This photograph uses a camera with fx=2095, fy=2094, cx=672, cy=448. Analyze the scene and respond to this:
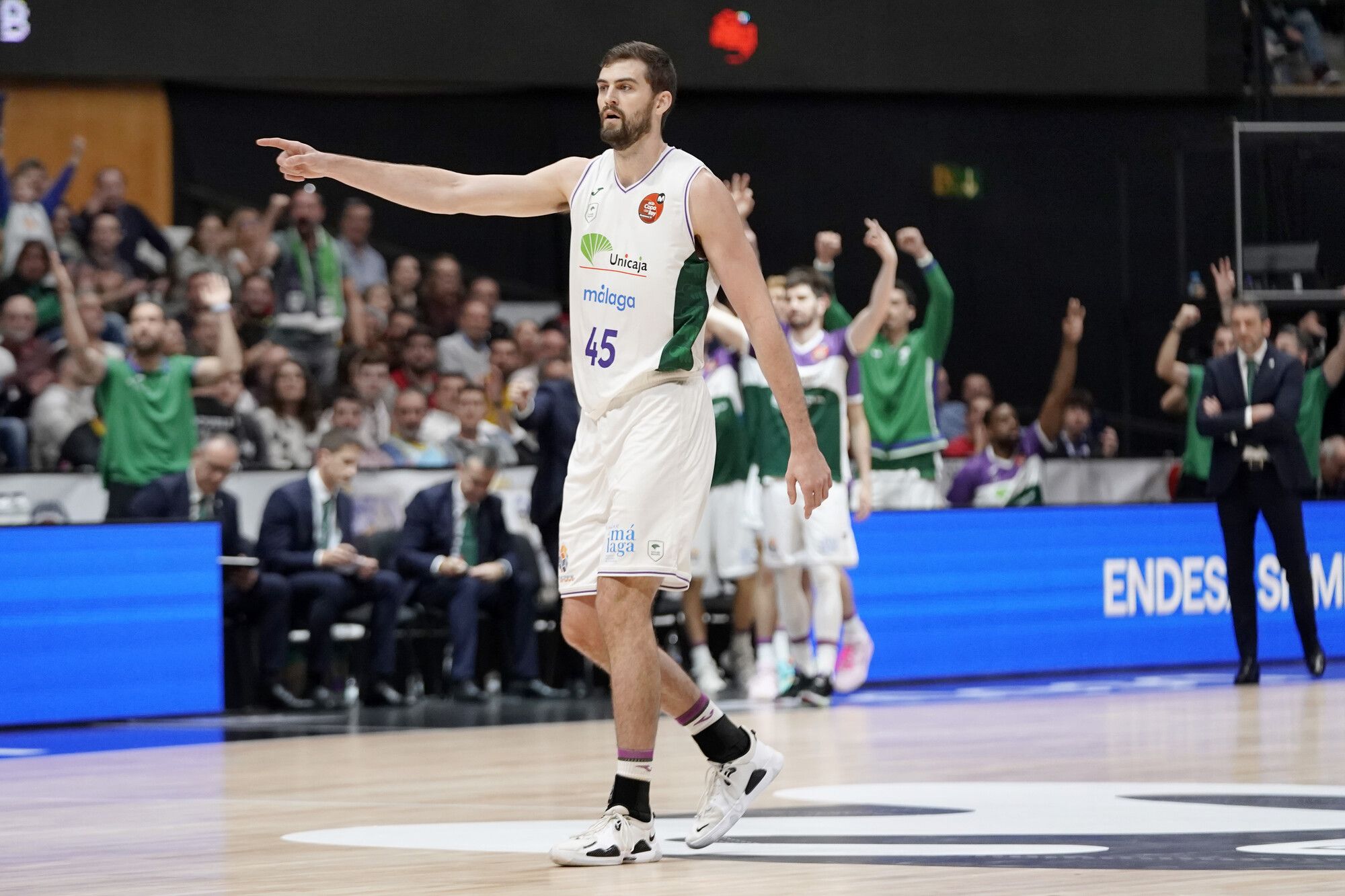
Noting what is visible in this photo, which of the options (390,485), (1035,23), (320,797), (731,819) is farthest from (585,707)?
(1035,23)

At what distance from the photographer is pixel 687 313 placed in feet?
17.1

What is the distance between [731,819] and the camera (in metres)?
5.25

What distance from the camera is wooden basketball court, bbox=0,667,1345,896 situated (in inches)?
183

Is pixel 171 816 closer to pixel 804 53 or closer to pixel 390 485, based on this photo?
pixel 390 485

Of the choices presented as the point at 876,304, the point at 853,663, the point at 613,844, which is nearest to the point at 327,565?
the point at 853,663

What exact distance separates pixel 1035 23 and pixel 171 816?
12.5 metres

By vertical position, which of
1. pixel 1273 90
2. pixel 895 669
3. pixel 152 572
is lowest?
pixel 895 669

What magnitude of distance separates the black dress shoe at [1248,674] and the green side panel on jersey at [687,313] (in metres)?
6.96

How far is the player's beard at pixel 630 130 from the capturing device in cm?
521

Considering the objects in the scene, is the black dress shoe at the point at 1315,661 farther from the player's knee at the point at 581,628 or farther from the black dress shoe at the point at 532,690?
the player's knee at the point at 581,628

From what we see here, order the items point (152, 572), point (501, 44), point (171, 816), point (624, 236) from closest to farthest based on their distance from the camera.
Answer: point (624, 236) < point (171, 816) < point (152, 572) < point (501, 44)

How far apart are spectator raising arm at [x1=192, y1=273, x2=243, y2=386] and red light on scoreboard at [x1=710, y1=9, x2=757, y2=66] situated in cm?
576

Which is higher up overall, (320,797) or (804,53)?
(804,53)

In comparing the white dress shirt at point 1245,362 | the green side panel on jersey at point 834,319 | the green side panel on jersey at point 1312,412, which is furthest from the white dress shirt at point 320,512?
the green side panel on jersey at point 1312,412
